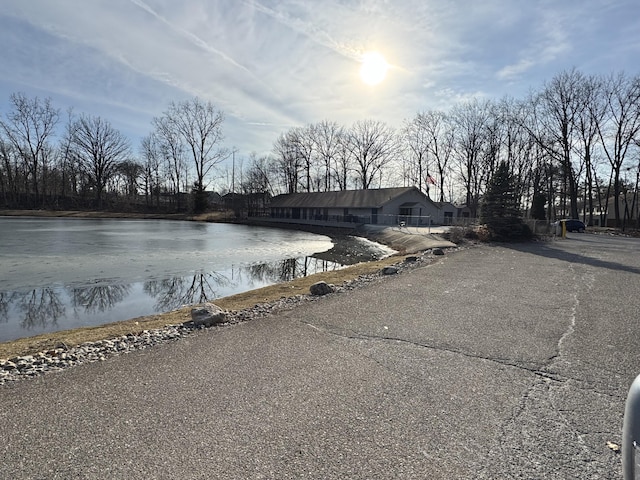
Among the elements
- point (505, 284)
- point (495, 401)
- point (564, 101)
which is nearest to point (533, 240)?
point (505, 284)

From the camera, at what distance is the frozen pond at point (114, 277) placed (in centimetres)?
907

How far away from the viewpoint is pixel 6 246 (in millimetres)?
19688

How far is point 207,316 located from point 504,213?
18757mm

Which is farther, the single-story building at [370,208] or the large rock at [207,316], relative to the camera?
the single-story building at [370,208]

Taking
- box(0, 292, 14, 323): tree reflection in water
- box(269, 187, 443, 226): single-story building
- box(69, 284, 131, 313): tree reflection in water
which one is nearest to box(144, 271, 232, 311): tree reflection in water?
box(69, 284, 131, 313): tree reflection in water

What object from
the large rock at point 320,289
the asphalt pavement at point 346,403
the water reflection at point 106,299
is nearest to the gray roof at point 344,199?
the water reflection at point 106,299

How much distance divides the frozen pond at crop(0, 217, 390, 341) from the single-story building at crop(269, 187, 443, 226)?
770 inches

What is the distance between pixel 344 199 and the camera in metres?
48.9

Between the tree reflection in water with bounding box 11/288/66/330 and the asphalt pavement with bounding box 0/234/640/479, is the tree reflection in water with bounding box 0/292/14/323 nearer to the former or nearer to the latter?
the tree reflection in water with bounding box 11/288/66/330

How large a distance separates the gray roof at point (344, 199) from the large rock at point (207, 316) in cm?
3727

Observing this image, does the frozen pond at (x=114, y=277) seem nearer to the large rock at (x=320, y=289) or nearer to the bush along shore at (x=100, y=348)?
the bush along shore at (x=100, y=348)

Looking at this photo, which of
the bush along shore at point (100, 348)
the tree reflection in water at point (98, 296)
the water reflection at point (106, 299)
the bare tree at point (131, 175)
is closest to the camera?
the bush along shore at point (100, 348)

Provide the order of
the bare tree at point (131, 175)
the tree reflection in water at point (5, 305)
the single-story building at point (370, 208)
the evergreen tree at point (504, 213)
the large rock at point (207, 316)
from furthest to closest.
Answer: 1. the bare tree at point (131, 175)
2. the single-story building at point (370, 208)
3. the evergreen tree at point (504, 213)
4. the tree reflection in water at point (5, 305)
5. the large rock at point (207, 316)

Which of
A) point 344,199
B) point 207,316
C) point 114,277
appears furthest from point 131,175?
point 207,316
